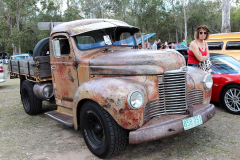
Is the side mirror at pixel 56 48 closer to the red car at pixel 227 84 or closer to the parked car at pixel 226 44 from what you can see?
the red car at pixel 227 84

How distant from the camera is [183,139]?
12.4 ft

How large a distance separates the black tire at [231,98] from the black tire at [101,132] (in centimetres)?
317

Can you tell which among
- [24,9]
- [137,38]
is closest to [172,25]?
[24,9]

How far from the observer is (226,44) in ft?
28.9

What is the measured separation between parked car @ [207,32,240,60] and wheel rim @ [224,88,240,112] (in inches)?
161

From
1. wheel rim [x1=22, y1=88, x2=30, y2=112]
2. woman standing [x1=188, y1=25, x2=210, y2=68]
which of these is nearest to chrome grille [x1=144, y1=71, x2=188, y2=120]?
woman standing [x1=188, y1=25, x2=210, y2=68]

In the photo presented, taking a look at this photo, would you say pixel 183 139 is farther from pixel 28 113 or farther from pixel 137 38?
pixel 28 113

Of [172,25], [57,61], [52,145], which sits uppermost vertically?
[172,25]

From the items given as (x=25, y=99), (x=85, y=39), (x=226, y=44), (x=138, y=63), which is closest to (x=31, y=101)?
(x=25, y=99)

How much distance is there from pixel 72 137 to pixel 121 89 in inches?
74.1

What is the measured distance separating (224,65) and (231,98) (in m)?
0.91

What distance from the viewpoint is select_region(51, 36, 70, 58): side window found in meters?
4.16

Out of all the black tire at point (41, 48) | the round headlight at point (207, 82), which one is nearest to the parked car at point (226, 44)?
the round headlight at point (207, 82)

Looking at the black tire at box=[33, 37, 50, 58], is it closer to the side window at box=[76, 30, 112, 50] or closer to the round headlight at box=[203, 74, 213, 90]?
the side window at box=[76, 30, 112, 50]
